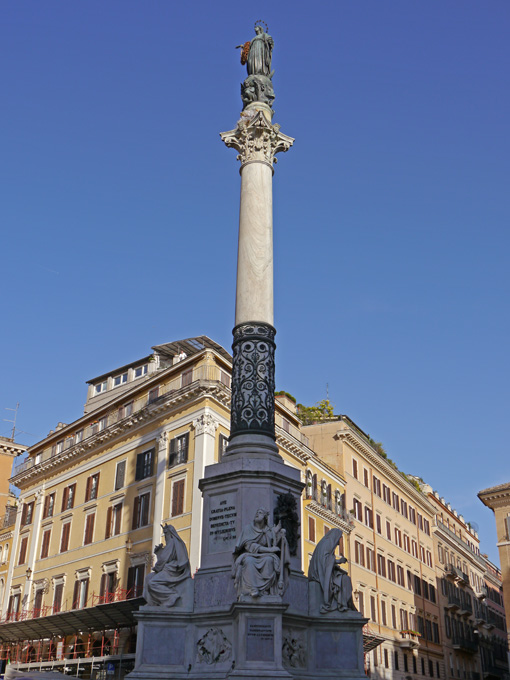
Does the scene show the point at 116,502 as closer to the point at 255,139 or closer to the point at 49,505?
the point at 49,505

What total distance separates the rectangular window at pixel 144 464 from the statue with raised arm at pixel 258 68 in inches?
957

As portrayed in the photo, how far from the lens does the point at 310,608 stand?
52.7 ft

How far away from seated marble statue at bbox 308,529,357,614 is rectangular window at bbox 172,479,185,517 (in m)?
21.7

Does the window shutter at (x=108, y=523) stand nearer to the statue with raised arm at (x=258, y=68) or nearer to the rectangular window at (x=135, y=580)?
the rectangular window at (x=135, y=580)

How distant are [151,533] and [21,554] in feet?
51.7

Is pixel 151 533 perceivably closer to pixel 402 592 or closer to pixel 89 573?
pixel 89 573

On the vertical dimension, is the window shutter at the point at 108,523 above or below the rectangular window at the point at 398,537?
below

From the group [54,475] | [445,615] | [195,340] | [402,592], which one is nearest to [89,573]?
[54,475]

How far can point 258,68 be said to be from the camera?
21.8 m

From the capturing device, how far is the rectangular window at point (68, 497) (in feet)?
155

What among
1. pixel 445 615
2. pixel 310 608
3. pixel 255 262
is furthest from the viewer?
pixel 445 615

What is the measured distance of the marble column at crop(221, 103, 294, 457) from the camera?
17453mm

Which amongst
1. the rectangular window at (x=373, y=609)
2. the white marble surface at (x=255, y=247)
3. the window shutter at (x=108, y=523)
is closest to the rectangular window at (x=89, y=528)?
the window shutter at (x=108, y=523)

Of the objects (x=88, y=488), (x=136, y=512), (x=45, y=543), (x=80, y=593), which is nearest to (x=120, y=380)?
(x=88, y=488)
